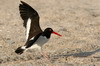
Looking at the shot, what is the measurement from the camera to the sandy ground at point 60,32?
669cm

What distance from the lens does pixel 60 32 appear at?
923 cm

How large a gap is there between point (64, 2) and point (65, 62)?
333 inches

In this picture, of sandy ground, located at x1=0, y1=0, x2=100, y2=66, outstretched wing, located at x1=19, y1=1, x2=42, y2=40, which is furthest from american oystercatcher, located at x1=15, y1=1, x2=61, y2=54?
sandy ground, located at x1=0, y1=0, x2=100, y2=66

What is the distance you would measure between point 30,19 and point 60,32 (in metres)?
2.76

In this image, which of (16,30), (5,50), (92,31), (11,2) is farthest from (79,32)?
(11,2)

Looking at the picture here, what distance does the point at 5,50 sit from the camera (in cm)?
738

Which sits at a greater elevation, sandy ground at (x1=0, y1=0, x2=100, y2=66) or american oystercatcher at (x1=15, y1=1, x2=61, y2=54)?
american oystercatcher at (x1=15, y1=1, x2=61, y2=54)

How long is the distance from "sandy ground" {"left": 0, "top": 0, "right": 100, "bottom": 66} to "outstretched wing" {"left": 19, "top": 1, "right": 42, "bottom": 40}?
58cm

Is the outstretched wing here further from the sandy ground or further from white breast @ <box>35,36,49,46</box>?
the sandy ground

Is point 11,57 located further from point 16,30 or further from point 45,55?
point 16,30

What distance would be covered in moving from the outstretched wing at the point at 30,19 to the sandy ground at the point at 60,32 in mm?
583

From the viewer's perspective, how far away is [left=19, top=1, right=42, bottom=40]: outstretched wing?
6.49 m

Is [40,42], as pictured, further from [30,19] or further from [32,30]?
[30,19]

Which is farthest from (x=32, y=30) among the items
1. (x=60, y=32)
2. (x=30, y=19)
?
(x=60, y=32)
